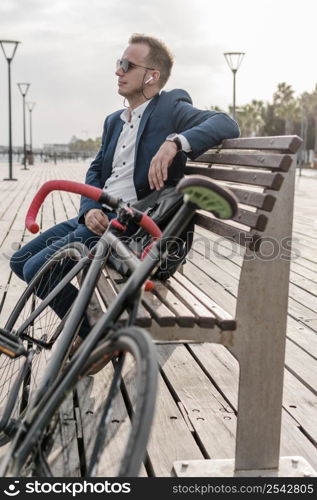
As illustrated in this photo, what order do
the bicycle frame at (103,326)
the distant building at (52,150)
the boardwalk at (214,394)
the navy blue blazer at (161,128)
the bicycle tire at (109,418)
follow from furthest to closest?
the distant building at (52,150) < the navy blue blazer at (161,128) < the boardwalk at (214,394) < the bicycle frame at (103,326) < the bicycle tire at (109,418)

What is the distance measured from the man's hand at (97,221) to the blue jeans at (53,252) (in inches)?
7.7

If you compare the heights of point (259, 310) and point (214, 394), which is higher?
point (259, 310)

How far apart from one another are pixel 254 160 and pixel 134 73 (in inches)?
38.6

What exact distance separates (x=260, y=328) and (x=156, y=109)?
1.33 meters

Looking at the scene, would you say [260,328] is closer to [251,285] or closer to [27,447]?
[251,285]

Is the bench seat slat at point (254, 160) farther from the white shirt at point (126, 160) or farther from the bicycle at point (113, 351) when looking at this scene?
the bicycle at point (113, 351)

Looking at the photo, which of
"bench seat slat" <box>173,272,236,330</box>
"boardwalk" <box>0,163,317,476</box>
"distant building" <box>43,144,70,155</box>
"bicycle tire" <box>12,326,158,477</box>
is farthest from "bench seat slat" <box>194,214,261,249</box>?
"distant building" <box>43,144,70,155</box>

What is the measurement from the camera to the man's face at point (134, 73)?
10.2 feet

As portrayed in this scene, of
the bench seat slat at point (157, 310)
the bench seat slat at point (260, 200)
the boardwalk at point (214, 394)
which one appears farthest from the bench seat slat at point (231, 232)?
the boardwalk at point (214, 394)

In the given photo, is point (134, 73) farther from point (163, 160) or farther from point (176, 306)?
point (176, 306)

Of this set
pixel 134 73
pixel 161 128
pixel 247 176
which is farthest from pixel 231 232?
pixel 134 73

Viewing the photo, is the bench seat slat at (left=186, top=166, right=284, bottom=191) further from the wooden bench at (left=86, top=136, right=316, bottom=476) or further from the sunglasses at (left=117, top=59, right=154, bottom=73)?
the sunglasses at (left=117, top=59, right=154, bottom=73)

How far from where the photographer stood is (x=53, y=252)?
3145 mm
